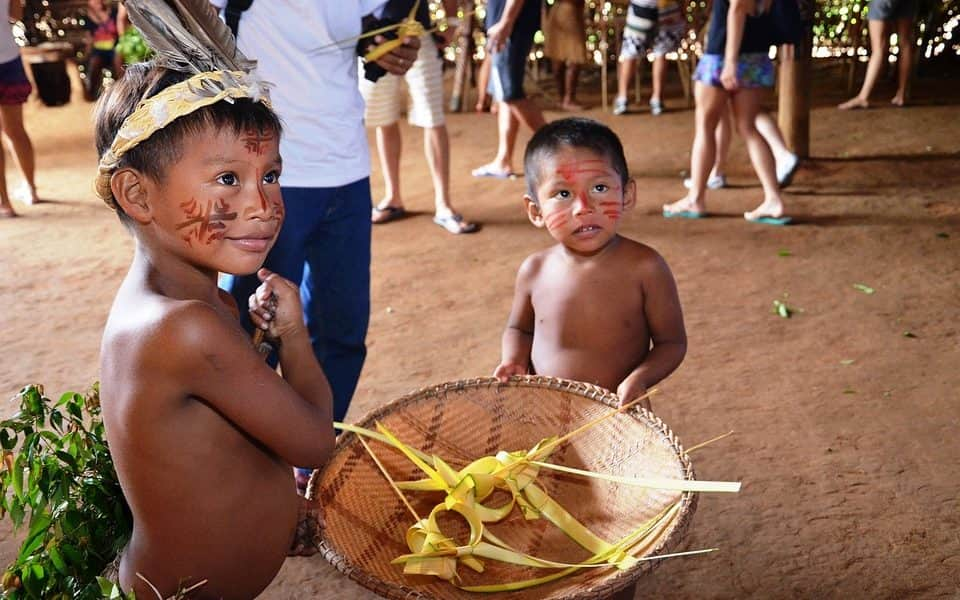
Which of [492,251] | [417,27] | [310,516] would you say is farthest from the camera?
[492,251]

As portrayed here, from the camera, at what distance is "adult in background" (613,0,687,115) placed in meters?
8.12

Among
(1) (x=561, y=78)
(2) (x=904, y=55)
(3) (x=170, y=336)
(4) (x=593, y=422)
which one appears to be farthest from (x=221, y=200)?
(1) (x=561, y=78)

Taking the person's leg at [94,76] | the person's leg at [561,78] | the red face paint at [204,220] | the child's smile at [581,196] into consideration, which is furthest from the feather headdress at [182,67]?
the person's leg at [94,76]

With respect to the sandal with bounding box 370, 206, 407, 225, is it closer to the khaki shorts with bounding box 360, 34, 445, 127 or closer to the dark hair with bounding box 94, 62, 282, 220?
the khaki shorts with bounding box 360, 34, 445, 127

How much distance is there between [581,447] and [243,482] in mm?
907

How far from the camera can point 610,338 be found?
8.34 ft

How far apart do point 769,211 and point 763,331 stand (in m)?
1.62

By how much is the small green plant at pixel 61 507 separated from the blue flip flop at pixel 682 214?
13.6 ft

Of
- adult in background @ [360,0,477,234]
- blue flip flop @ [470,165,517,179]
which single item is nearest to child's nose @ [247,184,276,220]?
adult in background @ [360,0,477,234]

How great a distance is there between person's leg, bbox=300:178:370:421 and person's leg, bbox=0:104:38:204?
428 cm

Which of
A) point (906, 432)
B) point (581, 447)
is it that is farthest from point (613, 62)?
point (581, 447)

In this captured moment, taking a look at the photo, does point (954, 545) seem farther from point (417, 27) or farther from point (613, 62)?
point (613, 62)

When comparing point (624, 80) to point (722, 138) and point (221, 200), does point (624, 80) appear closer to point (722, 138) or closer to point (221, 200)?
point (722, 138)

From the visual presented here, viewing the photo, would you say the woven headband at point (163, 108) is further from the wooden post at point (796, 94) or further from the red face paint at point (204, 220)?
the wooden post at point (796, 94)
